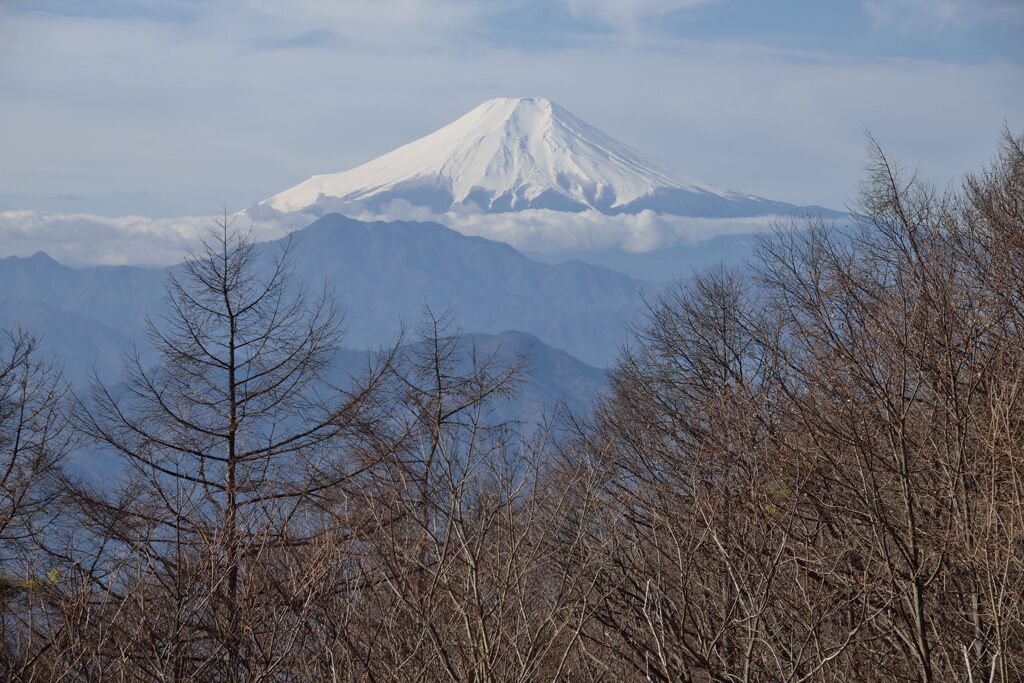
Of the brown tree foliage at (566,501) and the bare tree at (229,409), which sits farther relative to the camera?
the bare tree at (229,409)

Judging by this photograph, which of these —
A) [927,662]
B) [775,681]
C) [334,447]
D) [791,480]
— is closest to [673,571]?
[791,480]

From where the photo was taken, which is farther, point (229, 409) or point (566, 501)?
point (229, 409)

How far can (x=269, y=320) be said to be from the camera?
746 inches

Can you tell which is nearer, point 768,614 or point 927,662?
point 927,662

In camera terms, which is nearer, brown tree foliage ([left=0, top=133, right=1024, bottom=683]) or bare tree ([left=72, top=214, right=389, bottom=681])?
brown tree foliage ([left=0, top=133, right=1024, bottom=683])

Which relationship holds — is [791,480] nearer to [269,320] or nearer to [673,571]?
[673,571]

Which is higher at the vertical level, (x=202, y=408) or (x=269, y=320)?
(x=269, y=320)

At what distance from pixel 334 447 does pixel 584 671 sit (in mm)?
11320

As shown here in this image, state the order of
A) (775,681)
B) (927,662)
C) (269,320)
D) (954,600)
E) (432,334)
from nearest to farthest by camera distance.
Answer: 1. (927,662)
2. (775,681)
3. (954,600)
4. (269,320)
5. (432,334)

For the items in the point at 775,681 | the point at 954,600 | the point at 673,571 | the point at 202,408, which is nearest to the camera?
the point at 775,681

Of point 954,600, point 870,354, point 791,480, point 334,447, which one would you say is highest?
point 870,354

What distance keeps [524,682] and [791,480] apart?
392cm

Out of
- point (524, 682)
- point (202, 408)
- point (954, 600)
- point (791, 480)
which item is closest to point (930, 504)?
point (954, 600)

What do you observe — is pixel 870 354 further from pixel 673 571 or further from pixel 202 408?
pixel 202 408
